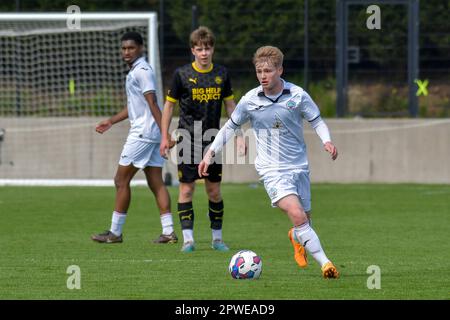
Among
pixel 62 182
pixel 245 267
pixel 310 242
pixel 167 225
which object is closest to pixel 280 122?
pixel 310 242

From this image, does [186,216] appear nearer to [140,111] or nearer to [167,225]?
[167,225]

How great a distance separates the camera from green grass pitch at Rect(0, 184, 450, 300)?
8.34m

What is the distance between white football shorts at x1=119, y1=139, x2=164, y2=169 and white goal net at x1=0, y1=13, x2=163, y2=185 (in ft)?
23.2

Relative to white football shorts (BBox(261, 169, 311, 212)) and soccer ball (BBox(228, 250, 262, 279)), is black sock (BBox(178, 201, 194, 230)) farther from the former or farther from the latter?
soccer ball (BBox(228, 250, 262, 279))

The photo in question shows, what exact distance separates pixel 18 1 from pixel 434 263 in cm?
1474

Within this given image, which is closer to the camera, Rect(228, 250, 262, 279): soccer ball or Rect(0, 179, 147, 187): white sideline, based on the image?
Rect(228, 250, 262, 279): soccer ball

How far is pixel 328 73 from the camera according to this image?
22047 millimetres

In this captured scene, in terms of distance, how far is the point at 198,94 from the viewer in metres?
11.1

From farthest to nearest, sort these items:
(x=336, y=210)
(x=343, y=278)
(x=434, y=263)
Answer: (x=336, y=210) < (x=434, y=263) < (x=343, y=278)

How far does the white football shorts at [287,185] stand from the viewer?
9148 millimetres

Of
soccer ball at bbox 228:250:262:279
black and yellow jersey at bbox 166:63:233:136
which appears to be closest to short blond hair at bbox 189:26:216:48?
black and yellow jersey at bbox 166:63:233:136

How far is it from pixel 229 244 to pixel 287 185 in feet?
8.99
